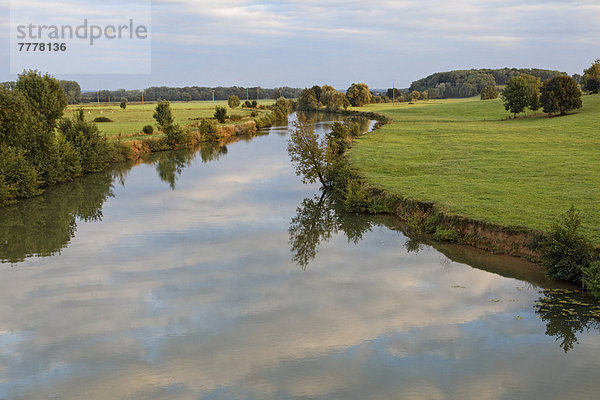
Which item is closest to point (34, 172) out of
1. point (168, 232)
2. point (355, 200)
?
point (168, 232)

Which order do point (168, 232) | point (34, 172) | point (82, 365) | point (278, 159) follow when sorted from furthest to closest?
point (278, 159), point (34, 172), point (168, 232), point (82, 365)

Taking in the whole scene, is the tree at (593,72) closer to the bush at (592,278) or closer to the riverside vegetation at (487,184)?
the riverside vegetation at (487,184)

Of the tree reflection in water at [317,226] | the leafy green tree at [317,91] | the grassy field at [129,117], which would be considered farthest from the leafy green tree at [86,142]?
the leafy green tree at [317,91]

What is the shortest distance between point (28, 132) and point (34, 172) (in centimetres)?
310

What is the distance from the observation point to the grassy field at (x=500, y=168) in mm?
18828

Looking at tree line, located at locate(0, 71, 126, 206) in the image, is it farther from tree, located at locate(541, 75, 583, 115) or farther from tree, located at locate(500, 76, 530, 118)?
tree, located at locate(541, 75, 583, 115)

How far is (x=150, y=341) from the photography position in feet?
39.0

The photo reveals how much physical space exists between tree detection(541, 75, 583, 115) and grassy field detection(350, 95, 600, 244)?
179cm

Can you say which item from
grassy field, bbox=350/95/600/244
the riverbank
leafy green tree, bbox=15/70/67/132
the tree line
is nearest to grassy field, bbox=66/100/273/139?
the tree line

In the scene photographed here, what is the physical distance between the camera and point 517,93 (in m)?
56.1

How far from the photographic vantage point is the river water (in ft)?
33.4

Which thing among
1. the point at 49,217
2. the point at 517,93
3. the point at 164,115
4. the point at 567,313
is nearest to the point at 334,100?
the point at 517,93

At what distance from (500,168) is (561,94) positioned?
102 ft

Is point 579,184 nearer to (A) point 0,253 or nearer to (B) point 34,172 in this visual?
(A) point 0,253
